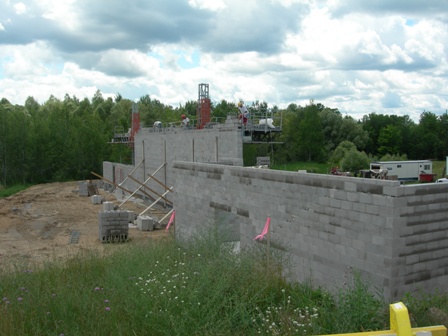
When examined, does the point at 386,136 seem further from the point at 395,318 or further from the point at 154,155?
the point at 395,318

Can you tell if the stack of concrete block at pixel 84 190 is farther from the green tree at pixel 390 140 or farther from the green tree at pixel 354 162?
the green tree at pixel 390 140

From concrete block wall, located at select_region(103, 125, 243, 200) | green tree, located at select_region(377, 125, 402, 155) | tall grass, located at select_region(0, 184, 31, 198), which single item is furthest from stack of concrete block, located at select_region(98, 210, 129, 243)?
green tree, located at select_region(377, 125, 402, 155)

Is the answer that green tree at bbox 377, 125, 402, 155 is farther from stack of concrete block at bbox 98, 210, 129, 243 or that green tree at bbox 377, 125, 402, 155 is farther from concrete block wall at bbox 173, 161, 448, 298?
concrete block wall at bbox 173, 161, 448, 298

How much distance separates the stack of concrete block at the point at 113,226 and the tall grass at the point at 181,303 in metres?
10.7

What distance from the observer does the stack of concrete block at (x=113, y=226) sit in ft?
63.5

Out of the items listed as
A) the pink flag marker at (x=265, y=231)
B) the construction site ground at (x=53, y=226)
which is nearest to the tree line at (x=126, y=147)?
the construction site ground at (x=53, y=226)

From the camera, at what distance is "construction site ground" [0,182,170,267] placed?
17969 mm

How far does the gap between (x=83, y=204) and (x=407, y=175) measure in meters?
27.8

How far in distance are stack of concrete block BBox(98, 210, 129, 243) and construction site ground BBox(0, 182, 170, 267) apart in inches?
14.4

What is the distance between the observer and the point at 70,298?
6.87 m

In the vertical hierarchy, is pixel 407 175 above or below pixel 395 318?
below

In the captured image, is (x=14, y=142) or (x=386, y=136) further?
(x=386, y=136)

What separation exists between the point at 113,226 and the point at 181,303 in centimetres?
1377

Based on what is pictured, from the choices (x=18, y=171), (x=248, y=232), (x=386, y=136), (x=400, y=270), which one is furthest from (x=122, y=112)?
(x=400, y=270)
